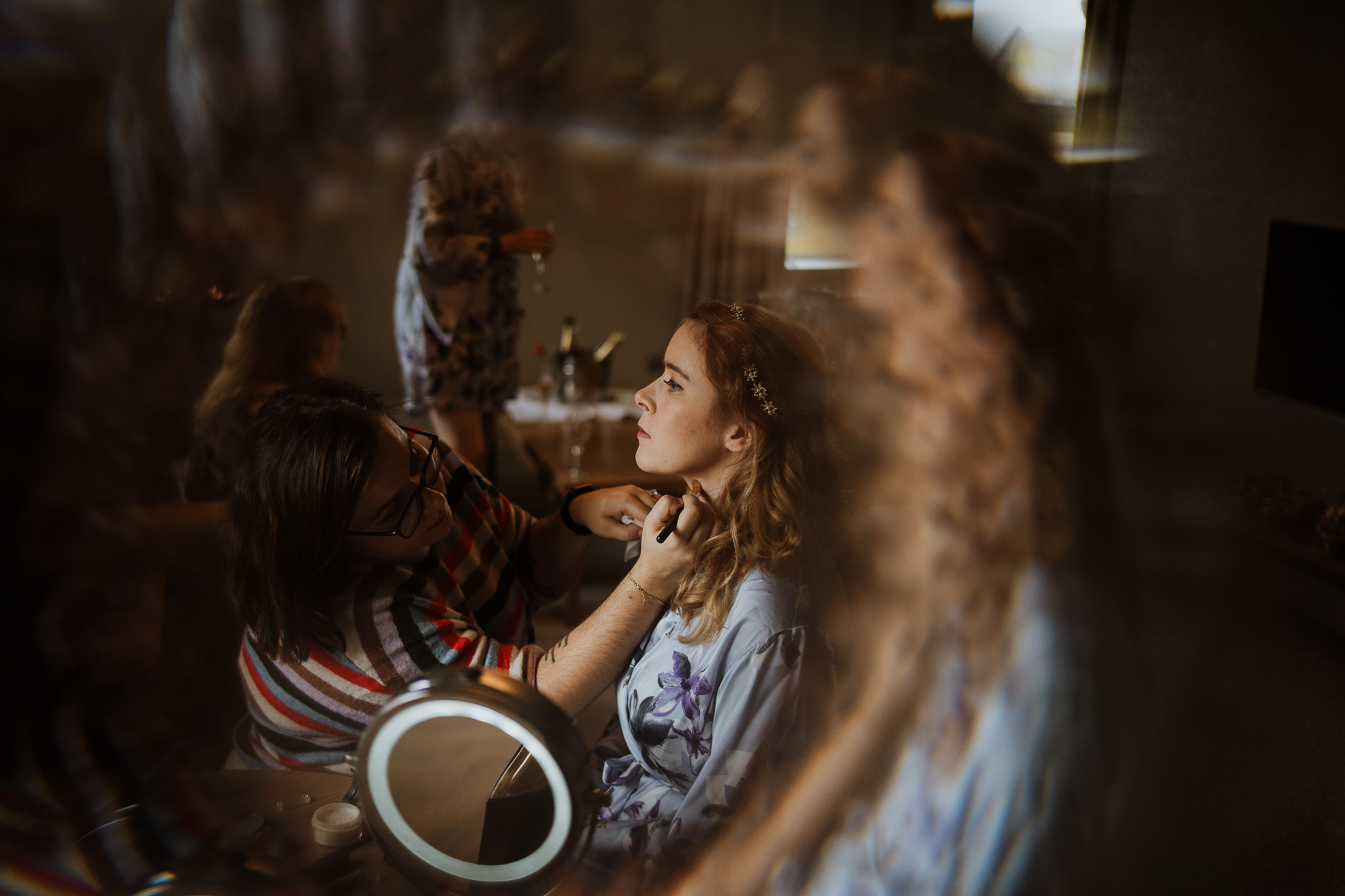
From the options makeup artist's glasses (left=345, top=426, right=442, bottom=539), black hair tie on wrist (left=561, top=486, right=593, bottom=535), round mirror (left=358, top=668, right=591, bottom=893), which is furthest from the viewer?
black hair tie on wrist (left=561, top=486, right=593, bottom=535)

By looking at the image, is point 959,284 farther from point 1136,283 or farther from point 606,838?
point 606,838

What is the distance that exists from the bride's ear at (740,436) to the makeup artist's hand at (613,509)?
0.06 meters

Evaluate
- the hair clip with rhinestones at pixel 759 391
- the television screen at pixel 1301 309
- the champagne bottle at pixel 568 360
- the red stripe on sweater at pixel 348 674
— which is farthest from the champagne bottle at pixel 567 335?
the television screen at pixel 1301 309

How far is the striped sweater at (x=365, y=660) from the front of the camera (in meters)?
0.48

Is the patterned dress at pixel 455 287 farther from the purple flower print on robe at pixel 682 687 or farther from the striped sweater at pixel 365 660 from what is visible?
the purple flower print on robe at pixel 682 687

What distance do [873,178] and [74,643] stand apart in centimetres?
47

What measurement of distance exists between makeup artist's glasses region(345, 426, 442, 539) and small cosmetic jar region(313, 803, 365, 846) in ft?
0.52

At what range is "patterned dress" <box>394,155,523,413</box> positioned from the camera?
410mm

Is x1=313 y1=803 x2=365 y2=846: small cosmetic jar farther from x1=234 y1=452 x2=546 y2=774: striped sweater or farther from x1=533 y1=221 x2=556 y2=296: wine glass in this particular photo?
x1=533 y1=221 x2=556 y2=296: wine glass

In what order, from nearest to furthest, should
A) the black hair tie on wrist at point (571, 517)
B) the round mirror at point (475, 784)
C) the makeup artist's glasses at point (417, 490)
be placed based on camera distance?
the round mirror at point (475, 784)
the makeup artist's glasses at point (417, 490)
the black hair tie on wrist at point (571, 517)

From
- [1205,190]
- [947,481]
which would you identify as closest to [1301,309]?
[1205,190]

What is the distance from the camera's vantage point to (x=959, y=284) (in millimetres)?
421

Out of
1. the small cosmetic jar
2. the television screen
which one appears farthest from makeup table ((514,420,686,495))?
the television screen

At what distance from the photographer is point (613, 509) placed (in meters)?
0.54
